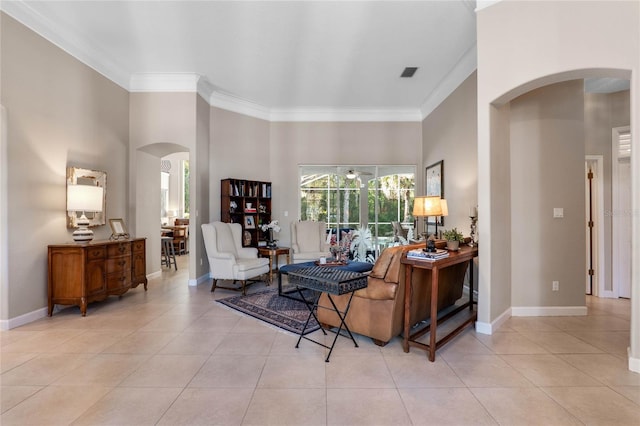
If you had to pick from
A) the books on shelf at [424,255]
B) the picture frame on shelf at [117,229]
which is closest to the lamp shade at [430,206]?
the books on shelf at [424,255]

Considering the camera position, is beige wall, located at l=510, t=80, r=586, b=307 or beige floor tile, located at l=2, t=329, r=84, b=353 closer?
beige floor tile, located at l=2, t=329, r=84, b=353

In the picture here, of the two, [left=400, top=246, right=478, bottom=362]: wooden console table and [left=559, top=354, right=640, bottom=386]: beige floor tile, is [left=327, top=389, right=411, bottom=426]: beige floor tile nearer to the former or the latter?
[left=400, top=246, right=478, bottom=362]: wooden console table

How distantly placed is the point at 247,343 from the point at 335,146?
497 cm

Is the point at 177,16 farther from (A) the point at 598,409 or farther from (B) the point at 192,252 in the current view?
(A) the point at 598,409

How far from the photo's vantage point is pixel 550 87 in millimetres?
3641

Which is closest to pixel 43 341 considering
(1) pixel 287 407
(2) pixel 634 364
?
(1) pixel 287 407

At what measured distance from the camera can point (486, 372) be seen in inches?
94.0

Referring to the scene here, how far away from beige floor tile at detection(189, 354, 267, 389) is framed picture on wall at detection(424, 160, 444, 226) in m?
4.21

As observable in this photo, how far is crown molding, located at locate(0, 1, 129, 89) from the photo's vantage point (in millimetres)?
3330

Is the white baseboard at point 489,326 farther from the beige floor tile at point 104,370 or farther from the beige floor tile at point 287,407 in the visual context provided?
the beige floor tile at point 104,370

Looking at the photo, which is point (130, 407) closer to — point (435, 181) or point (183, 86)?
point (183, 86)

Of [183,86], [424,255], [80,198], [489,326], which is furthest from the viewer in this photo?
[183,86]

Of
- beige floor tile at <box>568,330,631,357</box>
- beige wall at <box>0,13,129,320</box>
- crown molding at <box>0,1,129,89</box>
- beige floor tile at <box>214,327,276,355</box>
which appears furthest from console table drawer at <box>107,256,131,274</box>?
beige floor tile at <box>568,330,631,357</box>

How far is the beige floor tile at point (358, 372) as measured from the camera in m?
2.22
